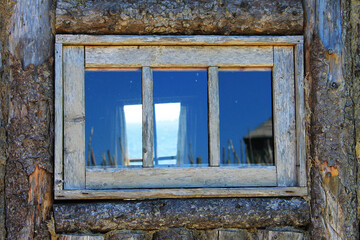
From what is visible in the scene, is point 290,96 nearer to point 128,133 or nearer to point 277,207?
point 277,207

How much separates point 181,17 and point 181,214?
1.21 meters

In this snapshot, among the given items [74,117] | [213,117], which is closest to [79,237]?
[74,117]

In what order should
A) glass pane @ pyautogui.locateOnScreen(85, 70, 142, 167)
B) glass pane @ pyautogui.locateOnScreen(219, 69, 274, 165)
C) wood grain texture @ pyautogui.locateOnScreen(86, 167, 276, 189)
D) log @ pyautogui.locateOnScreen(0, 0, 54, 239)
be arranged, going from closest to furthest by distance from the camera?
1. log @ pyautogui.locateOnScreen(0, 0, 54, 239)
2. wood grain texture @ pyautogui.locateOnScreen(86, 167, 276, 189)
3. glass pane @ pyautogui.locateOnScreen(85, 70, 142, 167)
4. glass pane @ pyautogui.locateOnScreen(219, 69, 274, 165)

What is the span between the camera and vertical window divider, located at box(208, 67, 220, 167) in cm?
244

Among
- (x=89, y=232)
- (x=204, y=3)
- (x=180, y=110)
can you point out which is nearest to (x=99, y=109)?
(x=180, y=110)

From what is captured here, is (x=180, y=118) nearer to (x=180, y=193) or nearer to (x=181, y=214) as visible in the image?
(x=180, y=193)

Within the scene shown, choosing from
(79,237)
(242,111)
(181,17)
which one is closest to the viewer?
(79,237)

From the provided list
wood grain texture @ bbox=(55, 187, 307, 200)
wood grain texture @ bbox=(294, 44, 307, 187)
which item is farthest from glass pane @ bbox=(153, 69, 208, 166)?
wood grain texture @ bbox=(294, 44, 307, 187)

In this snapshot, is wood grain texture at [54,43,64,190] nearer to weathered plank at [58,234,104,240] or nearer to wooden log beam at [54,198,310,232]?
wooden log beam at [54,198,310,232]

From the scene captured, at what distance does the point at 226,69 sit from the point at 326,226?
115cm

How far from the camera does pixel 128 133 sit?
2582 millimetres

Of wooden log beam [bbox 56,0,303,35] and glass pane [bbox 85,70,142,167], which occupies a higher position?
wooden log beam [bbox 56,0,303,35]

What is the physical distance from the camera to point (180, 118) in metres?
2.62

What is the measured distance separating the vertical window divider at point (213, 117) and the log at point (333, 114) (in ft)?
1.89
